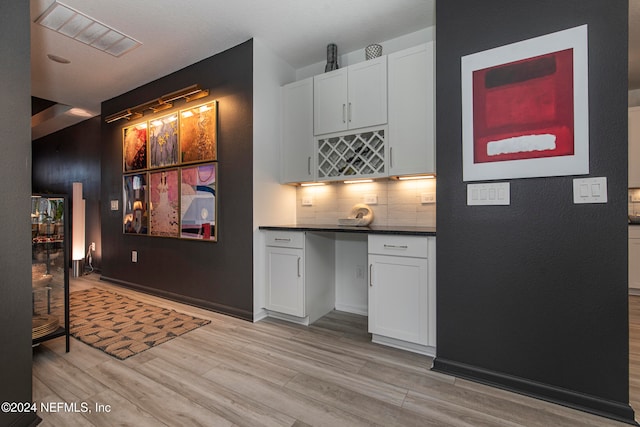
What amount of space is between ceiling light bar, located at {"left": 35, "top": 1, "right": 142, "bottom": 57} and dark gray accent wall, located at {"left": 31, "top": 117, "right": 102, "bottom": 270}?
2409mm

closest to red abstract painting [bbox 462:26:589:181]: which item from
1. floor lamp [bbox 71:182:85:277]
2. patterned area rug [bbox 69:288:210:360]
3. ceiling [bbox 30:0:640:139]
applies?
ceiling [bbox 30:0:640:139]

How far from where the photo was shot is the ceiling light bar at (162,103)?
303 cm

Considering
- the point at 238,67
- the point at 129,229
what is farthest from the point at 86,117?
the point at 238,67

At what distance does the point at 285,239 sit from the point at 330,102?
1.37 meters

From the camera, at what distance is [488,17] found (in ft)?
5.81

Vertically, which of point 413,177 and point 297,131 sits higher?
point 297,131

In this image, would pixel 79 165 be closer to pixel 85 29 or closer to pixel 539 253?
pixel 85 29

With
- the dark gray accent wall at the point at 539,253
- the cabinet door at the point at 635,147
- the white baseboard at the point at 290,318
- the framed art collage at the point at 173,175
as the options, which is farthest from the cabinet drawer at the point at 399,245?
the cabinet door at the point at 635,147

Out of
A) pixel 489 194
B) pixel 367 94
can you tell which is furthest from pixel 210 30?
pixel 489 194

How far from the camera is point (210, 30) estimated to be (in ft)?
8.66

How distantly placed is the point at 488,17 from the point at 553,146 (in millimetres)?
878

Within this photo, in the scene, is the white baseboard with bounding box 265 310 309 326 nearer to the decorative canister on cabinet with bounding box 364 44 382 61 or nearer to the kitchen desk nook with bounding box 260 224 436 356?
the kitchen desk nook with bounding box 260 224 436 356

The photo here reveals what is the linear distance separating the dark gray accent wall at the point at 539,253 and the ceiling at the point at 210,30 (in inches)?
32.7

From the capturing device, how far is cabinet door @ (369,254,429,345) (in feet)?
6.78
